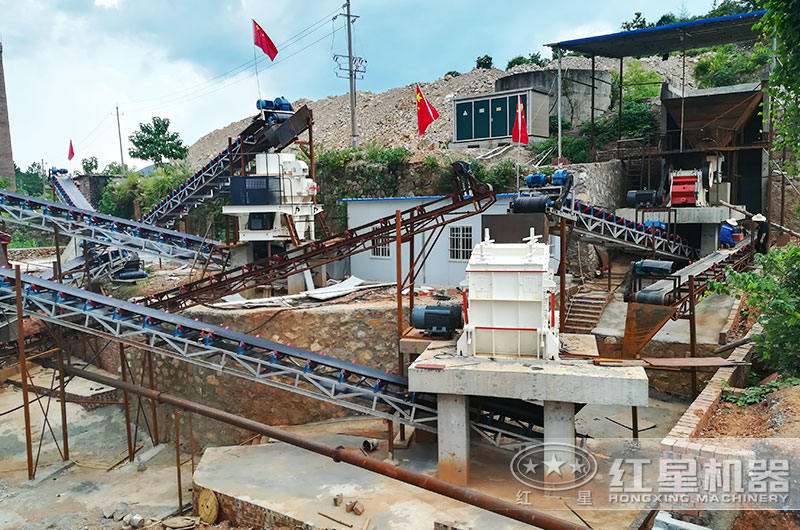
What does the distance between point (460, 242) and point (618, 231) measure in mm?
6386

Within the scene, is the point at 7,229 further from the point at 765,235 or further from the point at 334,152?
the point at 765,235

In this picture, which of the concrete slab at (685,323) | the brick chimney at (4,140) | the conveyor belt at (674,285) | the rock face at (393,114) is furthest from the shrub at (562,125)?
the brick chimney at (4,140)

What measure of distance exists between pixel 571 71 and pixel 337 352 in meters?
28.5

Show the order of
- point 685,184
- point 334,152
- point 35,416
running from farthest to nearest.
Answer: point 334,152 < point 685,184 < point 35,416

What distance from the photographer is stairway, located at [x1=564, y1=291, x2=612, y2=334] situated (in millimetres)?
21688

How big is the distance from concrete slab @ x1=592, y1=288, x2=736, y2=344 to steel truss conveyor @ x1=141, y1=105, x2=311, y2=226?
15060 mm

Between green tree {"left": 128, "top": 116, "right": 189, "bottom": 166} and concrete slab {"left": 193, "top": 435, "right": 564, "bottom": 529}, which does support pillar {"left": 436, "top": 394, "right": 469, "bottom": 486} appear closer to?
concrete slab {"left": 193, "top": 435, "right": 564, "bottom": 529}

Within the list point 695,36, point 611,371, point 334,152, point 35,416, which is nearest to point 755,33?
point 695,36

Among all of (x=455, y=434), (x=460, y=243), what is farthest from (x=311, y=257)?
(x=455, y=434)

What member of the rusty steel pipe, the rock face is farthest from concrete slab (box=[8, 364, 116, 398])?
the rock face

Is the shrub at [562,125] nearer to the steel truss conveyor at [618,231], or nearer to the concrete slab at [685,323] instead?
the steel truss conveyor at [618,231]

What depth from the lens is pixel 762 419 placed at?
36.3ft

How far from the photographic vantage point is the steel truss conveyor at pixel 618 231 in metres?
21.1

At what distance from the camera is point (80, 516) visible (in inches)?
650
